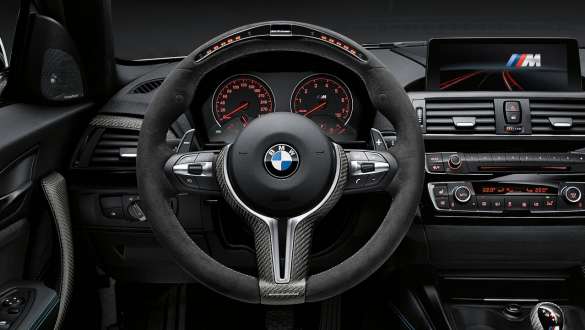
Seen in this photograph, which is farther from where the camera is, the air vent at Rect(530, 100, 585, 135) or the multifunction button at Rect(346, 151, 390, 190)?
the air vent at Rect(530, 100, 585, 135)

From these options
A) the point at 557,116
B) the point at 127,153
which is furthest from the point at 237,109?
the point at 557,116

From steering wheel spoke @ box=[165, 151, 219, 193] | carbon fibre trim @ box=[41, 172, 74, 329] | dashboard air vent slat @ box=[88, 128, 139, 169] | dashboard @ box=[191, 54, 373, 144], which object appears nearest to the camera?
steering wheel spoke @ box=[165, 151, 219, 193]

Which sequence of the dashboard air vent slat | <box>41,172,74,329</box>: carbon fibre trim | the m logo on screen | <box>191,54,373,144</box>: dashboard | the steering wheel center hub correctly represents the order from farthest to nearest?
the m logo on screen < the dashboard air vent slat < <box>41,172,74,329</box>: carbon fibre trim < <box>191,54,373,144</box>: dashboard < the steering wheel center hub

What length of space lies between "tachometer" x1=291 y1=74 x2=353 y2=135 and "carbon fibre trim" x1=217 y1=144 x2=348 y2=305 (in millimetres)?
491

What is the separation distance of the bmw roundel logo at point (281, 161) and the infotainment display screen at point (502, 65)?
100 cm

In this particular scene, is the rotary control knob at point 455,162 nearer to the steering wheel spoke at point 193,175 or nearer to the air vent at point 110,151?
the steering wheel spoke at point 193,175

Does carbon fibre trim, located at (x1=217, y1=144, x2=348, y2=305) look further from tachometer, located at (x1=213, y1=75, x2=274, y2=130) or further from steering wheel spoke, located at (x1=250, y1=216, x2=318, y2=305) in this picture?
tachometer, located at (x1=213, y1=75, x2=274, y2=130)

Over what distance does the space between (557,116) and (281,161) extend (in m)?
1.24

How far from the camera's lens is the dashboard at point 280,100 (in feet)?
7.57

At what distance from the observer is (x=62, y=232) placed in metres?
2.45

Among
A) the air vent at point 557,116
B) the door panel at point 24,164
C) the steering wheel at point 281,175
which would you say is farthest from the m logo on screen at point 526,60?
the door panel at point 24,164

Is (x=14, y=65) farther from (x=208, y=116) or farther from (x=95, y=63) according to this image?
(x=208, y=116)

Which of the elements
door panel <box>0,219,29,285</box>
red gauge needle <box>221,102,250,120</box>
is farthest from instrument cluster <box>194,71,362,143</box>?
door panel <box>0,219,29,285</box>

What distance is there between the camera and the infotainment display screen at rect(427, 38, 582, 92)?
103 inches
